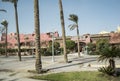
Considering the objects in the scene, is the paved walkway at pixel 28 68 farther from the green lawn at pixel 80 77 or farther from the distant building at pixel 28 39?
the distant building at pixel 28 39

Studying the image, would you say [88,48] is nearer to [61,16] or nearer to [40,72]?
[61,16]

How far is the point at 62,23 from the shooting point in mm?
34031

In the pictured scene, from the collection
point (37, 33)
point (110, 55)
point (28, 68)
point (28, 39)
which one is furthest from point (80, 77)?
point (28, 39)

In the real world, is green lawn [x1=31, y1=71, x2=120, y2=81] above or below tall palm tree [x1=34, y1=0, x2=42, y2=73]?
below

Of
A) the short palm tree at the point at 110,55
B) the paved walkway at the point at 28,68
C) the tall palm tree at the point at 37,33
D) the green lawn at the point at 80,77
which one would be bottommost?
the green lawn at the point at 80,77

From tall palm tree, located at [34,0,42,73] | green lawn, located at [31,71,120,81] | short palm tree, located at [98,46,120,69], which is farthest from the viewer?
tall palm tree, located at [34,0,42,73]

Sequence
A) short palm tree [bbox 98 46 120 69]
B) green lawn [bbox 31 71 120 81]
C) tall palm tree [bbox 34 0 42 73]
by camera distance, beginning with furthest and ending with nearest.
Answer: tall palm tree [bbox 34 0 42 73] → short palm tree [bbox 98 46 120 69] → green lawn [bbox 31 71 120 81]

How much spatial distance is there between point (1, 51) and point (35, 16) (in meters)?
62.6

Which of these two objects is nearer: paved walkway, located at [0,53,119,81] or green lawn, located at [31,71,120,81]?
green lawn, located at [31,71,120,81]

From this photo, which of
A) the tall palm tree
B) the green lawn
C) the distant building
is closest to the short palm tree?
the green lawn

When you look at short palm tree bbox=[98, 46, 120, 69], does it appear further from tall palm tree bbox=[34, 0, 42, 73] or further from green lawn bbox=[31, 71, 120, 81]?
tall palm tree bbox=[34, 0, 42, 73]

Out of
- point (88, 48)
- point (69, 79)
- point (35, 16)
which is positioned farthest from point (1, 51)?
point (69, 79)

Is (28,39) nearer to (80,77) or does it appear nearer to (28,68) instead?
(28,68)

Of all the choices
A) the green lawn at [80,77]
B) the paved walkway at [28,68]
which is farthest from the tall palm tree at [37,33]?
the green lawn at [80,77]
